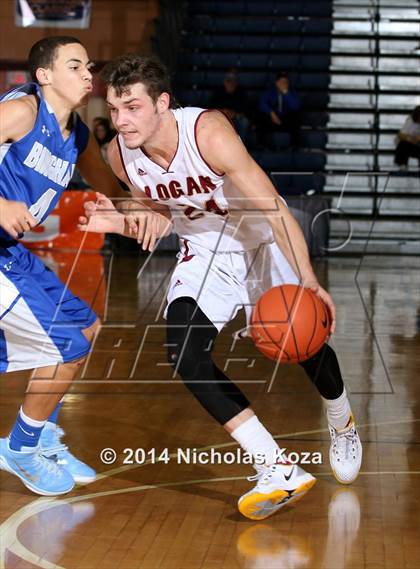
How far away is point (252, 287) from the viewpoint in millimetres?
3988

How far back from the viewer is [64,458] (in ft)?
13.2

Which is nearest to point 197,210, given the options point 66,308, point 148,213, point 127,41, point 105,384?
point 148,213

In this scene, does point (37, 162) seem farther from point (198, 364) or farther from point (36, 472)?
point (36, 472)

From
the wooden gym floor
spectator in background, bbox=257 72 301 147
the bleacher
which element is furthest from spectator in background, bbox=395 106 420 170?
the wooden gym floor

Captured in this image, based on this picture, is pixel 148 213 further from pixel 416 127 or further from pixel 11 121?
pixel 416 127

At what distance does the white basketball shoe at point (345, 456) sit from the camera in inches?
154

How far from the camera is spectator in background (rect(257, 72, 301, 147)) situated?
44.1 ft

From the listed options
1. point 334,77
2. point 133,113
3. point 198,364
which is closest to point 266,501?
point 198,364

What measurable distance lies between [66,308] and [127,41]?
12839 mm

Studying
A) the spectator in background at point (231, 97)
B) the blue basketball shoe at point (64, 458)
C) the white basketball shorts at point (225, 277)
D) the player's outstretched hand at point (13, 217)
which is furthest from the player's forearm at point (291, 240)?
the spectator in background at point (231, 97)

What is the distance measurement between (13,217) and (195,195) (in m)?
0.72

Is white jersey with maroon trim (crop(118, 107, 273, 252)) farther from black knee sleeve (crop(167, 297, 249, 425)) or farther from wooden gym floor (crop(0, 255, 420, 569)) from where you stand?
wooden gym floor (crop(0, 255, 420, 569))

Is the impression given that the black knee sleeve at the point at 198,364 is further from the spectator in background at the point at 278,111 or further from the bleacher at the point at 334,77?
the spectator in background at the point at 278,111

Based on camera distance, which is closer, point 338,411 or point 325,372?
point 325,372
